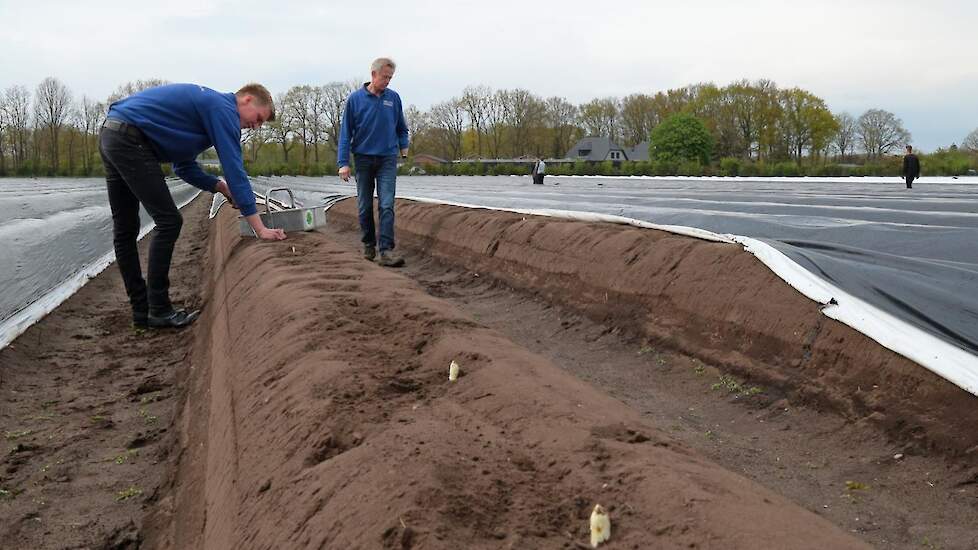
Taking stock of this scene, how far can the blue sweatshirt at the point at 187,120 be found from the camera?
4.74 m

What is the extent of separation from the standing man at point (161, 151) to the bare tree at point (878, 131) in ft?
244

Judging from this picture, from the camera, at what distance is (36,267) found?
19.3 ft

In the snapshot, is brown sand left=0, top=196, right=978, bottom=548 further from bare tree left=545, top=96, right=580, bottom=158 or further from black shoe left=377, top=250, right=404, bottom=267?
bare tree left=545, top=96, right=580, bottom=158

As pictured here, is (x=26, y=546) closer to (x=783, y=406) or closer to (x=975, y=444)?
(x=783, y=406)

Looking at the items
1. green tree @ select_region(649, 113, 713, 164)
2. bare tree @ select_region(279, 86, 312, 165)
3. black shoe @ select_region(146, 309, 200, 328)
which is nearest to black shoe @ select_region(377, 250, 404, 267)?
black shoe @ select_region(146, 309, 200, 328)

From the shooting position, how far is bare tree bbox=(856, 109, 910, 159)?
2687 inches

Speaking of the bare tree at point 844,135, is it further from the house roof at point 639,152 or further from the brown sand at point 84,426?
the brown sand at point 84,426

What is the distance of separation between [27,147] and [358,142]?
62522 mm

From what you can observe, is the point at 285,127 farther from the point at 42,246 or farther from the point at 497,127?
the point at 42,246

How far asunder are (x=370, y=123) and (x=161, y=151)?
2.28 m

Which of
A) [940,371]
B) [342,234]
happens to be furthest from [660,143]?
[940,371]

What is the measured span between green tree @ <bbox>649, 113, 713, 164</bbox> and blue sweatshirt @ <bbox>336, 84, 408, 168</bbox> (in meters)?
51.7

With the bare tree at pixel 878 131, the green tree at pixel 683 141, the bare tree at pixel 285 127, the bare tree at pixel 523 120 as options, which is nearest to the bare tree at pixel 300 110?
the bare tree at pixel 285 127

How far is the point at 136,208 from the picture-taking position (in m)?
5.30
